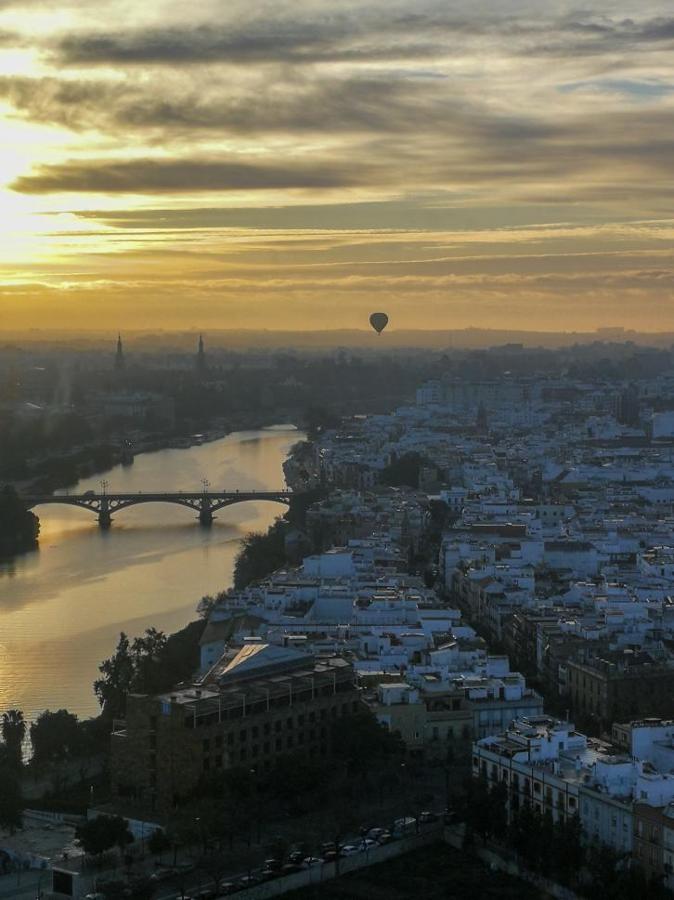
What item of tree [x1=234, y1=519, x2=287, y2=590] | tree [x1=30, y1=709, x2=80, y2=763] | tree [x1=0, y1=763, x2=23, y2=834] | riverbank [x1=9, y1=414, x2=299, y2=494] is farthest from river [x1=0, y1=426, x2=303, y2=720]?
tree [x1=0, y1=763, x2=23, y2=834]

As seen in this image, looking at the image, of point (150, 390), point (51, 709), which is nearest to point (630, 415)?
point (150, 390)

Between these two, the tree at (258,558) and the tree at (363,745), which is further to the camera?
the tree at (258,558)

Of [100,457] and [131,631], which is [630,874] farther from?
[100,457]

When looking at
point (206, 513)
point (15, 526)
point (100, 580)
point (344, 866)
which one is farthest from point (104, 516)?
point (344, 866)

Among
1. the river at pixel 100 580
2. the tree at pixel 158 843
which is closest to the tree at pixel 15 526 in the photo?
the river at pixel 100 580

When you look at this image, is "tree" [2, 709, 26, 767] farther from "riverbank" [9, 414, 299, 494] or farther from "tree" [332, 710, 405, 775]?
"riverbank" [9, 414, 299, 494]

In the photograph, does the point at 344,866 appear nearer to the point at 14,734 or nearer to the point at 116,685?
the point at 14,734

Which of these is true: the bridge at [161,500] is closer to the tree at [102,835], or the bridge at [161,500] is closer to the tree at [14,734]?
the tree at [14,734]
